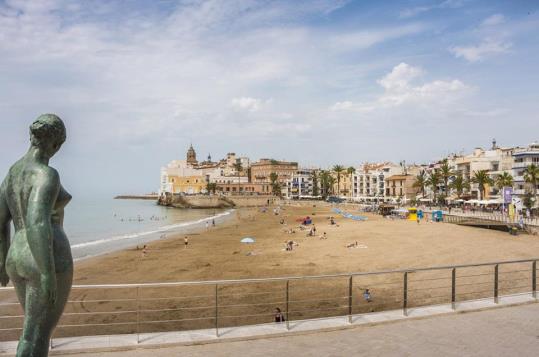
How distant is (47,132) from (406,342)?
4.76m

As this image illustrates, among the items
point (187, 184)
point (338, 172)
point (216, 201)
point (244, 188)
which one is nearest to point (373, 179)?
point (338, 172)

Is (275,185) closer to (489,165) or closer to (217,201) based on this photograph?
(217,201)

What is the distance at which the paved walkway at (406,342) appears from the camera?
5.46m

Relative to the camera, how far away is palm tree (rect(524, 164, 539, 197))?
5304 cm

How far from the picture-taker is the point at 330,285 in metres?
18.8

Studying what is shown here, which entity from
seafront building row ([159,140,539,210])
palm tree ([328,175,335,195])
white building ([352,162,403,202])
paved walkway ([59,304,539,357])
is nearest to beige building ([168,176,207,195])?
seafront building row ([159,140,539,210])

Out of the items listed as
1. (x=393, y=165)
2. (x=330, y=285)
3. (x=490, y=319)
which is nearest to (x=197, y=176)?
(x=393, y=165)

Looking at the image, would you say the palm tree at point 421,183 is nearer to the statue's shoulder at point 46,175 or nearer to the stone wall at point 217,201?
the stone wall at point 217,201

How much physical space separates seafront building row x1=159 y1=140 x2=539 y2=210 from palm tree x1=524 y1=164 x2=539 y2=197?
29 cm

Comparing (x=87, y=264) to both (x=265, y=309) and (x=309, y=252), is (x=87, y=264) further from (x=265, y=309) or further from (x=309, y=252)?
(x=265, y=309)

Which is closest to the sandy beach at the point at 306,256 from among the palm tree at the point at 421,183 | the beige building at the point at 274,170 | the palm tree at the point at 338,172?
the palm tree at the point at 421,183

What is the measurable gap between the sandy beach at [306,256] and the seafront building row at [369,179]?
2767 cm

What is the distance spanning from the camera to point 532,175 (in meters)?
53.7

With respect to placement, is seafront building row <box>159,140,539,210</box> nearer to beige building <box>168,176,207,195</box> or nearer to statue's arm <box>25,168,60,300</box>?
beige building <box>168,176,207,195</box>
